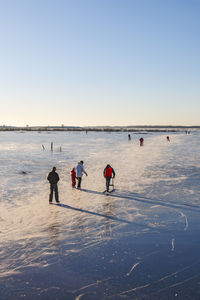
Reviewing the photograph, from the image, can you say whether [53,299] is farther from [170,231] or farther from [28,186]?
[28,186]

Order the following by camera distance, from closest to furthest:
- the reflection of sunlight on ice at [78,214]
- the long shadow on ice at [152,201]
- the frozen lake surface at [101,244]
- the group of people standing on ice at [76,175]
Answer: the frozen lake surface at [101,244]
the reflection of sunlight on ice at [78,214]
the long shadow on ice at [152,201]
the group of people standing on ice at [76,175]

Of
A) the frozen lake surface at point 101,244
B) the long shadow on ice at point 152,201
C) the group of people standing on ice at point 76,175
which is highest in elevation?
the group of people standing on ice at point 76,175

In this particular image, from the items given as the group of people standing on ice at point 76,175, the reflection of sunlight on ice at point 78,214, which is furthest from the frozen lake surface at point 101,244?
the group of people standing on ice at point 76,175

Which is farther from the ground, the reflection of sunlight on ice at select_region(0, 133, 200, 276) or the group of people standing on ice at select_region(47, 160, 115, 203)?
the group of people standing on ice at select_region(47, 160, 115, 203)

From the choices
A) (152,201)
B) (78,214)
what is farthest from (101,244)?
(152,201)

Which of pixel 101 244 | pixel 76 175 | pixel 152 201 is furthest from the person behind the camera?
pixel 76 175

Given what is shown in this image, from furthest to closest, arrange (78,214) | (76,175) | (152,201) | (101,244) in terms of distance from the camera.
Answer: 1. (76,175)
2. (152,201)
3. (78,214)
4. (101,244)

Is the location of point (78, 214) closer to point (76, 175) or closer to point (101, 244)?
point (101, 244)

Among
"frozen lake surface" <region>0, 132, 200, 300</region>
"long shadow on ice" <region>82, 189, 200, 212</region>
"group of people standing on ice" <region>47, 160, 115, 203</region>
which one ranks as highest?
"group of people standing on ice" <region>47, 160, 115, 203</region>

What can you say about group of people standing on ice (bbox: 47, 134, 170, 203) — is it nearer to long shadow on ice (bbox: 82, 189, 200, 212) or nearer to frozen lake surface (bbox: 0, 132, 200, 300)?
frozen lake surface (bbox: 0, 132, 200, 300)

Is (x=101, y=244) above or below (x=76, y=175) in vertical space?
below

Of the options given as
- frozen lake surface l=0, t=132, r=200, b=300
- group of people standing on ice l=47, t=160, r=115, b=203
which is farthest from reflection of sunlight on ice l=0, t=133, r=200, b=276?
group of people standing on ice l=47, t=160, r=115, b=203

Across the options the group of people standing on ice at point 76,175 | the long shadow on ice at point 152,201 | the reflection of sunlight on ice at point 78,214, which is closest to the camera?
the reflection of sunlight on ice at point 78,214

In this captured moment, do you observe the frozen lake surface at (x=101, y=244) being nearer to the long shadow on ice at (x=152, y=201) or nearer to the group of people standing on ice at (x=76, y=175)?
the long shadow on ice at (x=152, y=201)
